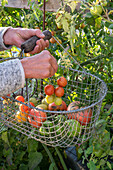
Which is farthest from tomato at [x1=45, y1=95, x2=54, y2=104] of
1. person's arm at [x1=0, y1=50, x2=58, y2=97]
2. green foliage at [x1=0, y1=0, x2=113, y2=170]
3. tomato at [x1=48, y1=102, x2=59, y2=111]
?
person's arm at [x1=0, y1=50, x2=58, y2=97]

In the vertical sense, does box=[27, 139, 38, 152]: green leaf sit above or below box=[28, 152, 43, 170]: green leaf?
above

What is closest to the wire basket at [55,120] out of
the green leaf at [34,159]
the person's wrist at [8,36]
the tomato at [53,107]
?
the tomato at [53,107]

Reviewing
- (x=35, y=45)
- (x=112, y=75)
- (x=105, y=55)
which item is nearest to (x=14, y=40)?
(x=35, y=45)

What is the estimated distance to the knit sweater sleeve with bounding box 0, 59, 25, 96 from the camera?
0.57 m

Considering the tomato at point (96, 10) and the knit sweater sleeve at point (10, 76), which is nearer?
the knit sweater sleeve at point (10, 76)

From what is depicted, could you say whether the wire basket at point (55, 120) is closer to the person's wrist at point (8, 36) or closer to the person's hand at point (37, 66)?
the person's hand at point (37, 66)

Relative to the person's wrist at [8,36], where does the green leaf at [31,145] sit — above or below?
below

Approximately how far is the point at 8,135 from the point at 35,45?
24.1 inches

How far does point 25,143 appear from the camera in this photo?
1134 mm

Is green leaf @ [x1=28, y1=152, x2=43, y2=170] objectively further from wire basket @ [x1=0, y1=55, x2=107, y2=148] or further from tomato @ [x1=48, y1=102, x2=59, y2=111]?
tomato @ [x1=48, y1=102, x2=59, y2=111]

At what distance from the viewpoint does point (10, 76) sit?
0.57 meters

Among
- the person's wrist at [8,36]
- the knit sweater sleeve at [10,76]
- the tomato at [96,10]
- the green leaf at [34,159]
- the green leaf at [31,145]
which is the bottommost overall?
the green leaf at [34,159]

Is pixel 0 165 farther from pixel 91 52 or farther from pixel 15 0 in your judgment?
pixel 15 0

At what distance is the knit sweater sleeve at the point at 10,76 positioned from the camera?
1.87 feet
